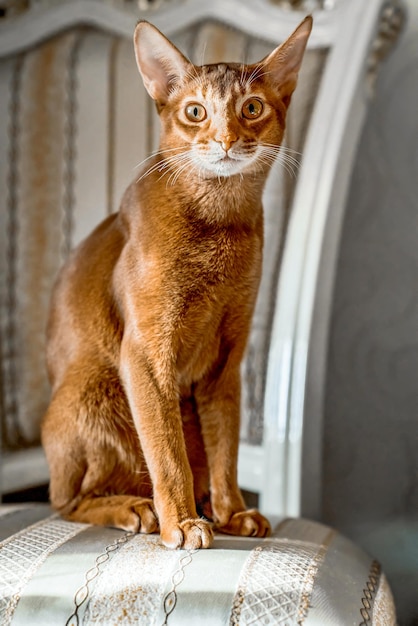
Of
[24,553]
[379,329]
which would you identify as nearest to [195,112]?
[24,553]

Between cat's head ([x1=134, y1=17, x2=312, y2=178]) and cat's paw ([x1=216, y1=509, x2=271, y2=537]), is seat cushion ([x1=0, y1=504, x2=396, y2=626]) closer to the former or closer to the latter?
cat's paw ([x1=216, y1=509, x2=271, y2=537])

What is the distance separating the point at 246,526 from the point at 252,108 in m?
0.44

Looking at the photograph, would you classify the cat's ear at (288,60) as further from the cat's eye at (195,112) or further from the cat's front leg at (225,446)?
the cat's front leg at (225,446)

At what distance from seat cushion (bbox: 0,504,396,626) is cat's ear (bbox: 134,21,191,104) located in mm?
456

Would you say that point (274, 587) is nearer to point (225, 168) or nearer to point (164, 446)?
point (164, 446)

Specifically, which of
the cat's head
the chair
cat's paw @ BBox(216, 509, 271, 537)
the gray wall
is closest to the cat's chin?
the cat's head

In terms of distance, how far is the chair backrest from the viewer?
1019 mm

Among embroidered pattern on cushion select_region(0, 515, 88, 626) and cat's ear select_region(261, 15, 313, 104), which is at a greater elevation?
cat's ear select_region(261, 15, 313, 104)

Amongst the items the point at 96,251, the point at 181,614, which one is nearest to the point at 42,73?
the point at 96,251

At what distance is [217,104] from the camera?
655 millimetres

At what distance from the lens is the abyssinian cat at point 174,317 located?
670 millimetres

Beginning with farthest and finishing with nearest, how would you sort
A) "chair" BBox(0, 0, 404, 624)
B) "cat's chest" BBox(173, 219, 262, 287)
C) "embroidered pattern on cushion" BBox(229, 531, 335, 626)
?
"chair" BBox(0, 0, 404, 624)
"cat's chest" BBox(173, 219, 262, 287)
"embroidered pattern on cushion" BBox(229, 531, 335, 626)

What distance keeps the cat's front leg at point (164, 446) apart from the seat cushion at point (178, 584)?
20mm

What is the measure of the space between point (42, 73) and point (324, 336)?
0.64m
